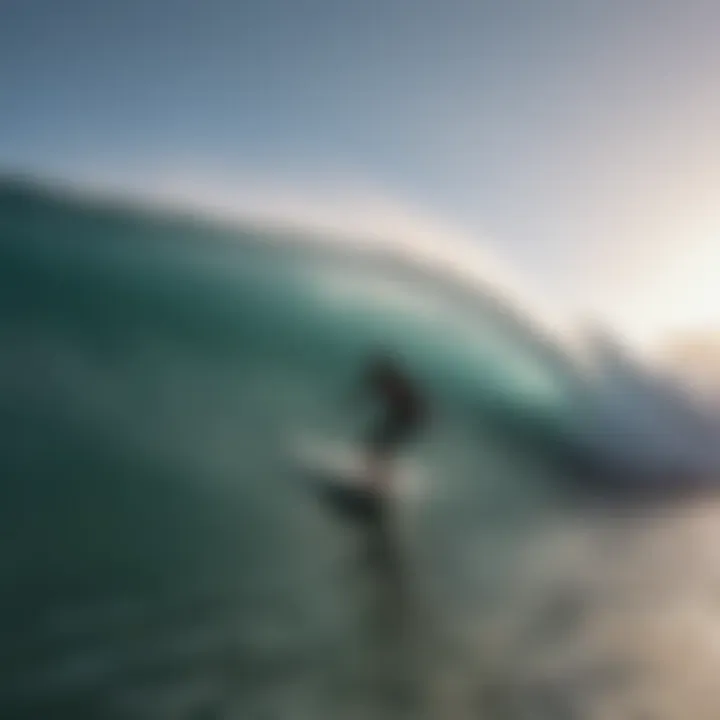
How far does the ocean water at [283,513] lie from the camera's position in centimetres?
111

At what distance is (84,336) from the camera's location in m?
1.18

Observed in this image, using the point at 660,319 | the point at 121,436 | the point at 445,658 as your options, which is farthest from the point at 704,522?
the point at 121,436

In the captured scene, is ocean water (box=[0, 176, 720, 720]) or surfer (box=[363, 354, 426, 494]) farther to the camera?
surfer (box=[363, 354, 426, 494])

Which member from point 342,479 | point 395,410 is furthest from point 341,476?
point 395,410

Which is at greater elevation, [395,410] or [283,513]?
[395,410]

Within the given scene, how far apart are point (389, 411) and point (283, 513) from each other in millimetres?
A: 183

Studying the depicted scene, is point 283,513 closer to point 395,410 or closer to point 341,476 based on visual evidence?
point 341,476

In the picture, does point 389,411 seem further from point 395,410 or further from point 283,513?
point 283,513

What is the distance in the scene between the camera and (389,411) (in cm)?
124

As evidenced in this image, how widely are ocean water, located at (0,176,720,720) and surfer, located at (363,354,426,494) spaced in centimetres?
2

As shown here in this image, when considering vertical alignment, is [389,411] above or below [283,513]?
above

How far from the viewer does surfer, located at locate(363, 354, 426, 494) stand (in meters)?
1.23

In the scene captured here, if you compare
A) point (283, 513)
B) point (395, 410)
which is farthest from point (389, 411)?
point (283, 513)

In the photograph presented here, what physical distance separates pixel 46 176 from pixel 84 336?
0.21 metres
